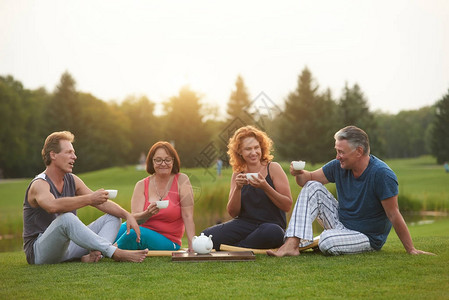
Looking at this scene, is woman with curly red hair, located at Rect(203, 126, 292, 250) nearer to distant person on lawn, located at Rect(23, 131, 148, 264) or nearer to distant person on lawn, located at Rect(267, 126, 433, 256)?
distant person on lawn, located at Rect(267, 126, 433, 256)

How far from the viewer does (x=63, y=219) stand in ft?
14.2

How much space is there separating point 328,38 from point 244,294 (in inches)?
1315

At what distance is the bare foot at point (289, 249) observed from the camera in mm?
4762

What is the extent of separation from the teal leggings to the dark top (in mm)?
896

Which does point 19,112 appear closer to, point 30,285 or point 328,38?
point 328,38

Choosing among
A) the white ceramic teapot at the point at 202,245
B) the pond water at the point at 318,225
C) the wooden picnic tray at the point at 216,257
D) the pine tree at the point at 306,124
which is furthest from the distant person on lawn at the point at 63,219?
the pine tree at the point at 306,124

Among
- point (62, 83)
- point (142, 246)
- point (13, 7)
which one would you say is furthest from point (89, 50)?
point (142, 246)

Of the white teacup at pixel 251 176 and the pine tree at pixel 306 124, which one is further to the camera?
the pine tree at pixel 306 124

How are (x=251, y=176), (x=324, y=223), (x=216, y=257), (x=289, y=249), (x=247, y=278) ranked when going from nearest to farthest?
(x=247, y=278) → (x=216, y=257) → (x=251, y=176) → (x=289, y=249) → (x=324, y=223)

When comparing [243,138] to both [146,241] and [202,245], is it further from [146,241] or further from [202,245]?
[146,241]

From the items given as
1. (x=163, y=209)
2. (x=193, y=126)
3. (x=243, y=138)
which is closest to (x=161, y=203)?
(x=163, y=209)

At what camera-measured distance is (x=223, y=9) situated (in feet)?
94.4

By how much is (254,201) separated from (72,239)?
1853 mm

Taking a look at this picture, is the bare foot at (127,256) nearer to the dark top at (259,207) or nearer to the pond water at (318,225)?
the dark top at (259,207)
